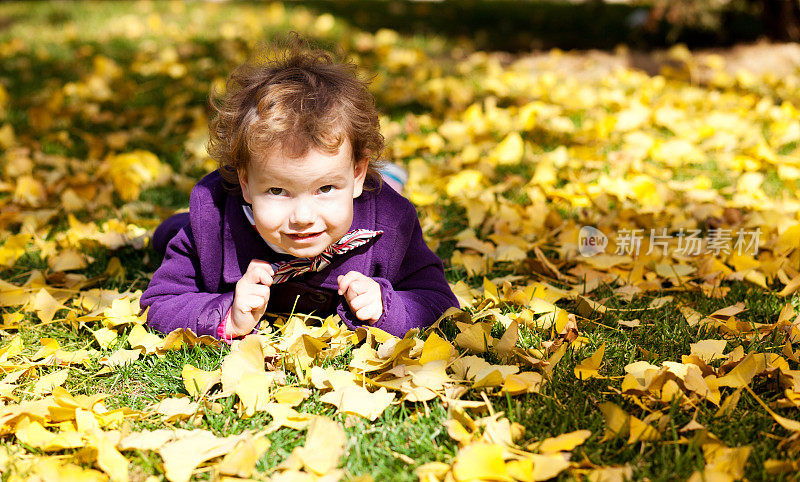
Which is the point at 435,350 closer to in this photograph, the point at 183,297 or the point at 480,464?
the point at 480,464

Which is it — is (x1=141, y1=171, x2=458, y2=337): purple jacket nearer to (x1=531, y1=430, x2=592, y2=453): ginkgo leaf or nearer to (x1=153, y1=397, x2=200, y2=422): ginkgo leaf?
(x1=153, y1=397, x2=200, y2=422): ginkgo leaf

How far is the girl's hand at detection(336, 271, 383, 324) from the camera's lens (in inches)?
79.6

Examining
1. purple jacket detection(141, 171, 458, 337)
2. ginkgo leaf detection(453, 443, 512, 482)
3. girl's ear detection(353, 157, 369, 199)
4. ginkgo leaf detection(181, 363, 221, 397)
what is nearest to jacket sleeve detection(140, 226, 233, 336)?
purple jacket detection(141, 171, 458, 337)

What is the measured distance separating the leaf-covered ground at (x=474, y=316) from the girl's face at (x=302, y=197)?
291mm

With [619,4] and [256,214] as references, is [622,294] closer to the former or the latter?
[256,214]

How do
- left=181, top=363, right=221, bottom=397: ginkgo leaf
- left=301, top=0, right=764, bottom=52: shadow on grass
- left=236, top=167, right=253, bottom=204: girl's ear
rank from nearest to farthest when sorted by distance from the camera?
left=181, top=363, right=221, bottom=397: ginkgo leaf → left=236, top=167, right=253, bottom=204: girl's ear → left=301, top=0, right=764, bottom=52: shadow on grass

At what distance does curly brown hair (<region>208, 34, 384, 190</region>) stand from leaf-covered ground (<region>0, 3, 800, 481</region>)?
0.51 metres

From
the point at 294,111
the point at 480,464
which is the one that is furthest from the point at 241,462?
the point at 294,111

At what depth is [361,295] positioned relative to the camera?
79.9 inches

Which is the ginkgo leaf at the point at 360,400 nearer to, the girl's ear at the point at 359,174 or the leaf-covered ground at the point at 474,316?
the leaf-covered ground at the point at 474,316

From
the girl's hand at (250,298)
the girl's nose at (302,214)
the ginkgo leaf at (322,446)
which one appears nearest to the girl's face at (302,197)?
the girl's nose at (302,214)

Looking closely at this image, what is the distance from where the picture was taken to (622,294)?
2348mm

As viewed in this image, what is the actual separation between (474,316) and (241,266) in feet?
2.31

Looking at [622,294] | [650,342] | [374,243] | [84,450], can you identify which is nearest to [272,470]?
[84,450]
